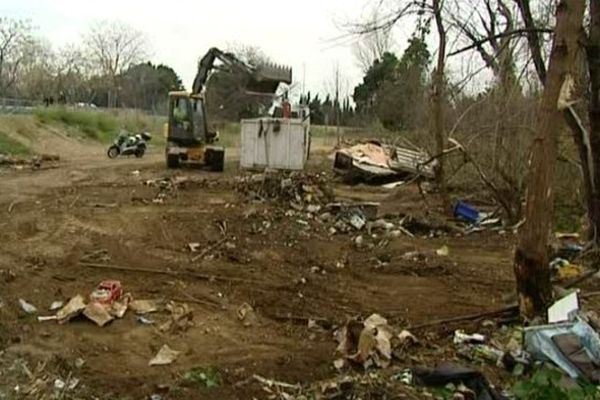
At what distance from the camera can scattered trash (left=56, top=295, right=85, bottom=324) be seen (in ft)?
23.8

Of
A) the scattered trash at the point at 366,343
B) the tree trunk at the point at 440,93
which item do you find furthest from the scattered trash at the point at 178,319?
the tree trunk at the point at 440,93

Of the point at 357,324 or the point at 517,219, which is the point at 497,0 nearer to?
the point at 517,219

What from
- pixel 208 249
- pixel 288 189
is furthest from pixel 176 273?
pixel 288 189

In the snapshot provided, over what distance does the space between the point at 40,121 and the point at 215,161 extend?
17.3 metres

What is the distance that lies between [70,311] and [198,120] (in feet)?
44.2

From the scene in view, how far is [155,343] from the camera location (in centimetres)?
683

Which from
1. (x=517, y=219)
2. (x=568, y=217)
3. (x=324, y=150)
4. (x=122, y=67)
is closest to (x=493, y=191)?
(x=517, y=219)

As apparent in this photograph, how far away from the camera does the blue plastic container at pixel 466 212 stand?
47.7 ft

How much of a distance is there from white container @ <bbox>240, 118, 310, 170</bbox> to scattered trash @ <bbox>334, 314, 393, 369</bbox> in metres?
13.4

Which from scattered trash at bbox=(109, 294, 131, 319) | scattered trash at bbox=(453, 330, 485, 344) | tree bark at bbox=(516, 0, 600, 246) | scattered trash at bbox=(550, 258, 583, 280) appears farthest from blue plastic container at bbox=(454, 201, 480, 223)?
scattered trash at bbox=(109, 294, 131, 319)

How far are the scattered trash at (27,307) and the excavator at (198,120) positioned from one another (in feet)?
42.3

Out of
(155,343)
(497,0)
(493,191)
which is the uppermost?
(497,0)

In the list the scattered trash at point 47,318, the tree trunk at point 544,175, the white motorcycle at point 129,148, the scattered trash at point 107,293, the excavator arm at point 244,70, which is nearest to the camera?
the tree trunk at point 544,175

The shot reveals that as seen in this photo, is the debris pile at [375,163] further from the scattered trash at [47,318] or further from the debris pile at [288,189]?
the scattered trash at [47,318]
